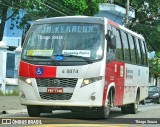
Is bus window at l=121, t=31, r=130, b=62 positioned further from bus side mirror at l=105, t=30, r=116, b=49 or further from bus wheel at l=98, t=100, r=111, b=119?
bus wheel at l=98, t=100, r=111, b=119

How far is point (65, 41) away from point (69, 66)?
2.92 feet

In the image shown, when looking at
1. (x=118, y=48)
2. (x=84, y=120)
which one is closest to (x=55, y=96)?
(x=84, y=120)

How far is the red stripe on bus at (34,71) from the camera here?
13.9m

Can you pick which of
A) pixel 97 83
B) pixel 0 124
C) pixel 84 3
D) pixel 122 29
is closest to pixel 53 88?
pixel 97 83

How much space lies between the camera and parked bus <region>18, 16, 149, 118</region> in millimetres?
13812

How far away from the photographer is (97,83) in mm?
13859

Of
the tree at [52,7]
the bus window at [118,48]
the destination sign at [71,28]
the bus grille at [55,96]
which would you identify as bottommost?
the bus grille at [55,96]

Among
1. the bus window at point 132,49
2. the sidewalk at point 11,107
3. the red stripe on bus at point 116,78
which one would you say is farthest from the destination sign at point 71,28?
the sidewalk at point 11,107

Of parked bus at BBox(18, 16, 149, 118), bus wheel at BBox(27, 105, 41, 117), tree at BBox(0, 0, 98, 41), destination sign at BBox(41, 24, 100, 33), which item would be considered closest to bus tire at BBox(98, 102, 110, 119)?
parked bus at BBox(18, 16, 149, 118)

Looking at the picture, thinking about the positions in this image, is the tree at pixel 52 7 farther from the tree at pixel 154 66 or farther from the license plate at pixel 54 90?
the license plate at pixel 54 90

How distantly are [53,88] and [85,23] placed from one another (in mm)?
Answer: 2218

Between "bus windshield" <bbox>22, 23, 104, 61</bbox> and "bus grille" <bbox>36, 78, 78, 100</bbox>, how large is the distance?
2.05ft

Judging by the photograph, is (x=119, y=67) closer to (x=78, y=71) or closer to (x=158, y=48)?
(x=78, y=71)

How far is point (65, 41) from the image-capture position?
14406mm
